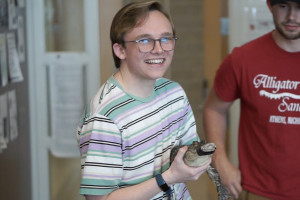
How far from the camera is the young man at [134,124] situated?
1.13 meters

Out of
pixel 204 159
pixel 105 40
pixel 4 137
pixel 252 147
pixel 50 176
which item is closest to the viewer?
pixel 204 159

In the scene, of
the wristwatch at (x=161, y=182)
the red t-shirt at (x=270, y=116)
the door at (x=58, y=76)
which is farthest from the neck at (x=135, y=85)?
the door at (x=58, y=76)

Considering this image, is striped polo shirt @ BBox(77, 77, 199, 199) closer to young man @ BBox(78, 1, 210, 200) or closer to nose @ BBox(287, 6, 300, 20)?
young man @ BBox(78, 1, 210, 200)

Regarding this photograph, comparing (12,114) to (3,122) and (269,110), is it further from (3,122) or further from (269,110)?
(269,110)

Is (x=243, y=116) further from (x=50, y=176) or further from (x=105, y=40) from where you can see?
(x=50, y=176)

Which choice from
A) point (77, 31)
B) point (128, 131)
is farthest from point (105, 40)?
point (128, 131)

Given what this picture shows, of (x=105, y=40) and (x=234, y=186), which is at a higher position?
(x=105, y=40)

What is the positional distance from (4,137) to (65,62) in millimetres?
579

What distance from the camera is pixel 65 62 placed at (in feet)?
8.32

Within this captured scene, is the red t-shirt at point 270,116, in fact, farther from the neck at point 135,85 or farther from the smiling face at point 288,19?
the neck at point 135,85

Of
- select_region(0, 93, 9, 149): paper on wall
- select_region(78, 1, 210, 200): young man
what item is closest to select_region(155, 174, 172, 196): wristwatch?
select_region(78, 1, 210, 200): young man

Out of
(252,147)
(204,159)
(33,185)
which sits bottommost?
(33,185)

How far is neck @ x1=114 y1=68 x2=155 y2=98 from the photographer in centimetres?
120

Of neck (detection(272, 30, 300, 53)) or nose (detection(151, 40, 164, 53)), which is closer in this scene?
nose (detection(151, 40, 164, 53))
